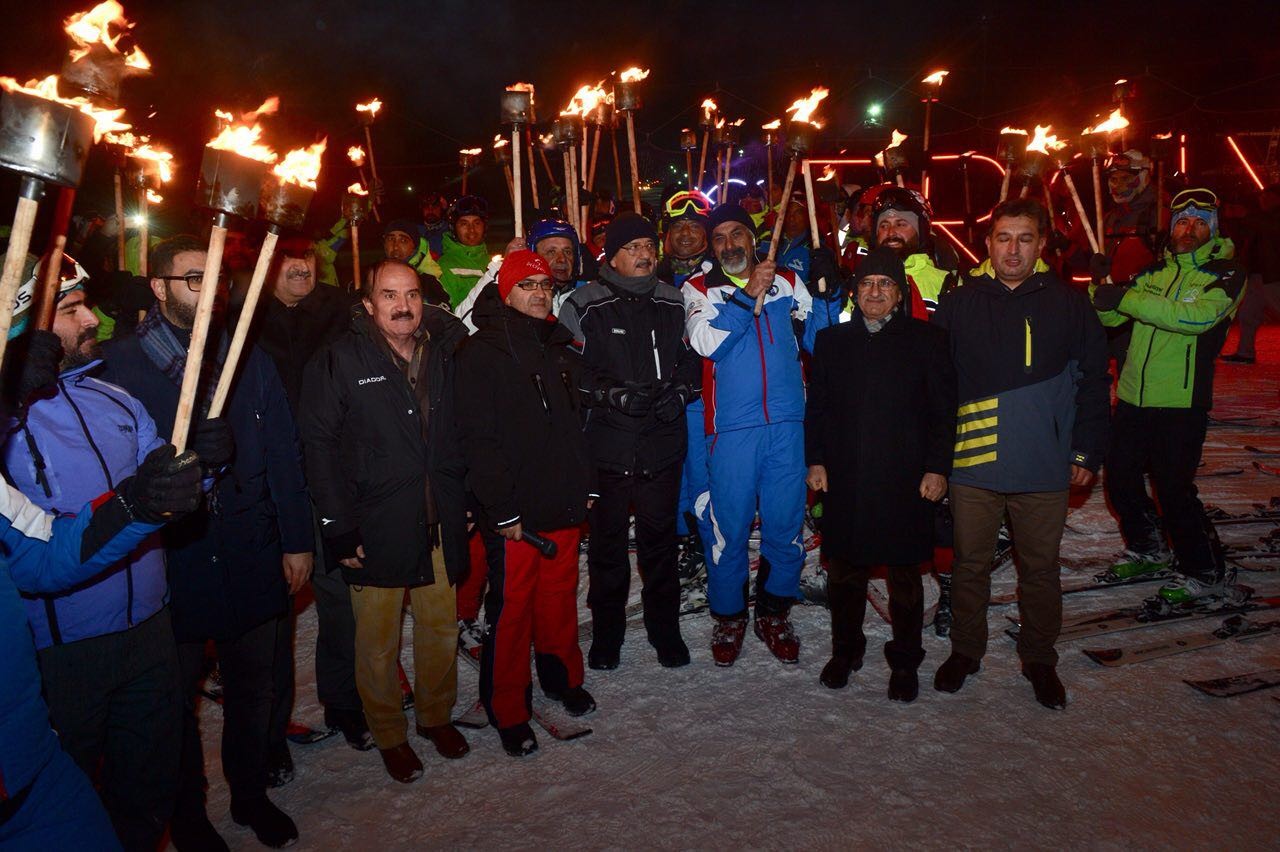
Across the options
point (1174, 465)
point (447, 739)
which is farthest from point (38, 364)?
point (1174, 465)

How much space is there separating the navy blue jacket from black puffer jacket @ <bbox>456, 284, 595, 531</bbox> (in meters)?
0.80

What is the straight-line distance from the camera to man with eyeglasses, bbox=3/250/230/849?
2400mm

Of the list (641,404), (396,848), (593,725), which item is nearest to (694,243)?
(641,404)

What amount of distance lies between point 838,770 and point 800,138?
10.8ft

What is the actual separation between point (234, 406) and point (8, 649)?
152cm

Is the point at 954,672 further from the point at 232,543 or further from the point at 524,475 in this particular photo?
the point at 232,543

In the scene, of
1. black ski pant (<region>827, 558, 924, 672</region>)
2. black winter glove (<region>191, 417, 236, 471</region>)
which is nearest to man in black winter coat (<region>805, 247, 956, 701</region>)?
black ski pant (<region>827, 558, 924, 672</region>)

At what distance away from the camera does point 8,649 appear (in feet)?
6.06

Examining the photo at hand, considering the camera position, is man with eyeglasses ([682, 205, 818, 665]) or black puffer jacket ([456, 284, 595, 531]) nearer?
black puffer jacket ([456, 284, 595, 531])

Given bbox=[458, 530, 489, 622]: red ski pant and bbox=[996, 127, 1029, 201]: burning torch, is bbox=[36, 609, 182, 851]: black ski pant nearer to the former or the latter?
bbox=[458, 530, 489, 622]: red ski pant

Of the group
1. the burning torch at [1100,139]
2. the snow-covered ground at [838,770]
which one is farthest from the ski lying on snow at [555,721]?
the burning torch at [1100,139]

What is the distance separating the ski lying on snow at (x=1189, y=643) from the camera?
14.3 feet

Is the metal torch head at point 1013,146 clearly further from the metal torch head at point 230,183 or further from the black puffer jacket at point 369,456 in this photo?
the metal torch head at point 230,183

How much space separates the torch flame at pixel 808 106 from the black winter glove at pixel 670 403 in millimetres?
1672
